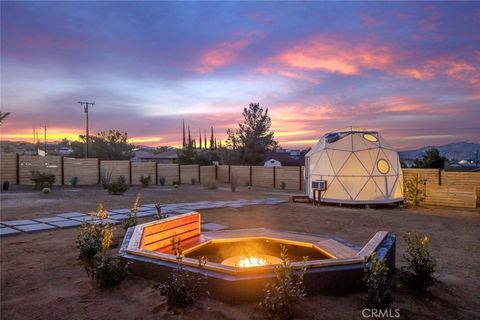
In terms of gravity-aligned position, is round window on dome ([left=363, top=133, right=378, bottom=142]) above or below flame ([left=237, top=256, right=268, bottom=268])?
above

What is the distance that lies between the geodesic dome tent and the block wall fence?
178 centimetres

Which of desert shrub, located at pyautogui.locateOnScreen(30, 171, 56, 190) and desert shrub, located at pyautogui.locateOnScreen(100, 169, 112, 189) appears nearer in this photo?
desert shrub, located at pyautogui.locateOnScreen(30, 171, 56, 190)

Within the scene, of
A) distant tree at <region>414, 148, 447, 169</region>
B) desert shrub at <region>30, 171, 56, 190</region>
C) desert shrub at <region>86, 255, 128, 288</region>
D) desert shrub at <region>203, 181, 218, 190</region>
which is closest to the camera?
desert shrub at <region>86, 255, 128, 288</region>

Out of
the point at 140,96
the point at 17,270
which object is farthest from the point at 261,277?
the point at 140,96

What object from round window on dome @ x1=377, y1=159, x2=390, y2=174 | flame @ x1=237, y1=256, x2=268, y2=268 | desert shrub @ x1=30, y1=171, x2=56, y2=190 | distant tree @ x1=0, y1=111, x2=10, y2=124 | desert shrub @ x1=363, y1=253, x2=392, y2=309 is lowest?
flame @ x1=237, y1=256, x2=268, y2=268

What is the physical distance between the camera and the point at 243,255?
4953mm

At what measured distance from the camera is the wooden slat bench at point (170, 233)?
15.3ft

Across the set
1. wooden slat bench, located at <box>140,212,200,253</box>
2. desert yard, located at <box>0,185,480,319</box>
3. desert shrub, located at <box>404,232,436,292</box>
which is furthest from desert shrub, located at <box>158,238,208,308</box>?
desert shrub, located at <box>404,232,436,292</box>

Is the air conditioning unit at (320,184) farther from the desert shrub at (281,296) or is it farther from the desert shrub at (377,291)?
the desert shrub at (281,296)

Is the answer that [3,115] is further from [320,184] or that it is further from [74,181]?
[320,184]

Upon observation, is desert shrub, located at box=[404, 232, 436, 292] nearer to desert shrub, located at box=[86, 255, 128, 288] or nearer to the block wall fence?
desert shrub, located at box=[86, 255, 128, 288]

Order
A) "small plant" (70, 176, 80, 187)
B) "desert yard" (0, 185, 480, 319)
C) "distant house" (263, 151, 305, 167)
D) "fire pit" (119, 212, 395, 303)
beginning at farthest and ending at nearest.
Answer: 1. "distant house" (263, 151, 305, 167)
2. "small plant" (70, 176, 80, 187)
3. "fire pit" (119, 212, 395, 303)
4. "desert yard" (0, 185, 480, 319)

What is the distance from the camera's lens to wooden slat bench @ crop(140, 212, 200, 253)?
4660mm

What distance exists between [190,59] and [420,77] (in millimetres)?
8947
